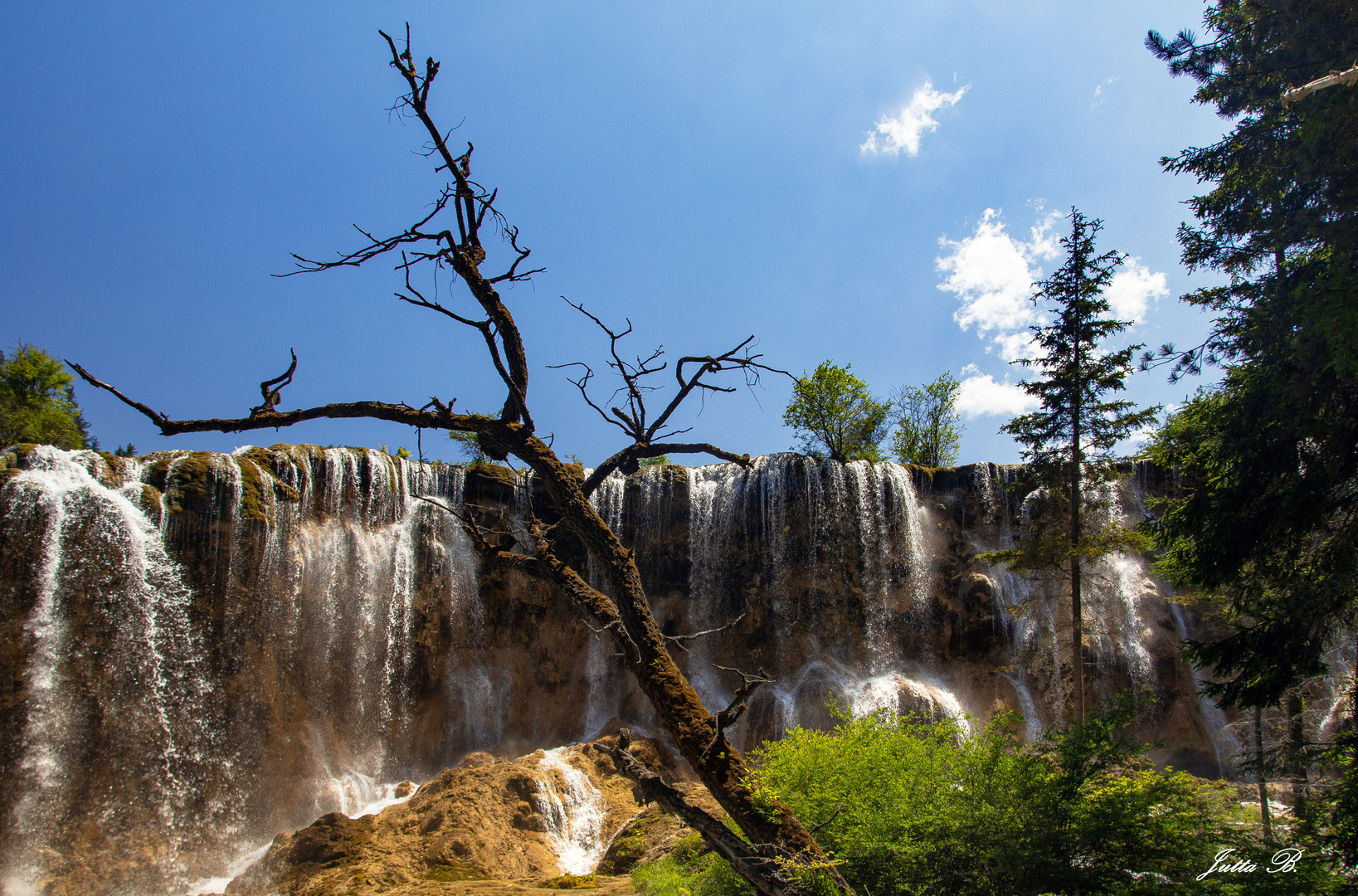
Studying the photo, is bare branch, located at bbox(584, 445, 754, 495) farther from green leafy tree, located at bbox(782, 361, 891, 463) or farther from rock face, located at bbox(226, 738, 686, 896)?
green leafy tree, located at bbox(782, 361, 891, 463)

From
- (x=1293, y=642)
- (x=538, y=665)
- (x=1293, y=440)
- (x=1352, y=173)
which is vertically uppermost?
(x=1352, y=173)

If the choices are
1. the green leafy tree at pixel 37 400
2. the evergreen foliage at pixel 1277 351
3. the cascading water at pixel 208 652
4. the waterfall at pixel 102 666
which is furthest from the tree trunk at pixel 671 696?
the green leafy tree at pixel 37 400

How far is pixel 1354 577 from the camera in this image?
6.41m

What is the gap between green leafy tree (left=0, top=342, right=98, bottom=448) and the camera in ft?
91.1

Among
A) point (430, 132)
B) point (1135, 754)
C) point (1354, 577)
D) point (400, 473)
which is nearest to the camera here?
point (430, 132)

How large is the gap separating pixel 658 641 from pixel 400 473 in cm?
1774

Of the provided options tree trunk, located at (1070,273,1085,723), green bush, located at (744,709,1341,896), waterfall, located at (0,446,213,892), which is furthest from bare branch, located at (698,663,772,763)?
waterfall, located at (0,446,213,892)

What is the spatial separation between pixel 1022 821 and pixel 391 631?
17207 mm

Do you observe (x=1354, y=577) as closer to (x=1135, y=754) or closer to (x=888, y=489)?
(x=1135, y=754)

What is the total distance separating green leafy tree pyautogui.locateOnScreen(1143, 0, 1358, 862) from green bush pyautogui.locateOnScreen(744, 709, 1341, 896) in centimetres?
175

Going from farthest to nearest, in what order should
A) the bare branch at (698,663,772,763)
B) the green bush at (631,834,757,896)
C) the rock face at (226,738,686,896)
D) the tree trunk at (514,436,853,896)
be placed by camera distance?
the rock face at (226,738,686,896), the green bush at (631,834,757,896), the tree trunk at (514,436,853,896), the bare branch at (698,663,772,763)

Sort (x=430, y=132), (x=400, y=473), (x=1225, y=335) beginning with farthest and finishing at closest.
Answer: (x=400, y=473), (x=1225, y=335), (x=430, y=132)

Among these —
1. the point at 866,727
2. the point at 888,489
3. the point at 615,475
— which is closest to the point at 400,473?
the point at 615,475

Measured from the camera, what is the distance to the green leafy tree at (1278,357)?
20.5ft
